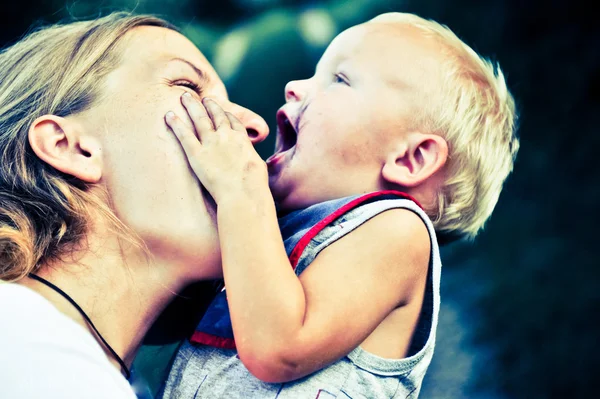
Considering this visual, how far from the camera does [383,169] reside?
2.49 feet

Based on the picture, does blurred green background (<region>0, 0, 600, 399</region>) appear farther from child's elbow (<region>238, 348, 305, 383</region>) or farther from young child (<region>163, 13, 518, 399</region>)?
child's elbow (<region>238, 348, 305, 383</region>)

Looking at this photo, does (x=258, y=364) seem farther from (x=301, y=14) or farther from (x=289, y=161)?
(x=301, y=14)

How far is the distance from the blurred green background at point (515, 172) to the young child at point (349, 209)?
0.19m

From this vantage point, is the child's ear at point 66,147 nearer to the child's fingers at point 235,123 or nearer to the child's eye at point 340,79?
the child's fingers at point 235,123

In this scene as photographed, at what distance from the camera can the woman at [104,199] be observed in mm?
634

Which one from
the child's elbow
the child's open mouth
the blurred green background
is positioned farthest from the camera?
the blurred green background

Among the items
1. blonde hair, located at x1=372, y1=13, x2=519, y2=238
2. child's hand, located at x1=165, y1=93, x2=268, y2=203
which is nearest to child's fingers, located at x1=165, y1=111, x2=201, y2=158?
child's hand, located at x1=165, y1=93, x2=268, y2=203

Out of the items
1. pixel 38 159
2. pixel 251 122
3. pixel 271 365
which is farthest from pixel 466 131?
pixel 38 159

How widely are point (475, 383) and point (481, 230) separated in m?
0.28

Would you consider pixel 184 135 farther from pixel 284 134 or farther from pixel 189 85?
pixel 284 134

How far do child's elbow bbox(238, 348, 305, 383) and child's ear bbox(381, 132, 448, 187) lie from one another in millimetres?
309

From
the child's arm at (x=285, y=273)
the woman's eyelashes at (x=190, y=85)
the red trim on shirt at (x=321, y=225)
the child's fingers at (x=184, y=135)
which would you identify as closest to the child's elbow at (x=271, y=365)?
the child's arm at (x=285, y=273)

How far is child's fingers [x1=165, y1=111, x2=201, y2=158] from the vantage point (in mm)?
637

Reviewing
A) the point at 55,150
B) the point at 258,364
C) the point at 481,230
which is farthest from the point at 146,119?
the point at 481,230
